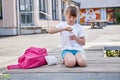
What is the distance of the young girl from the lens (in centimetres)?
480

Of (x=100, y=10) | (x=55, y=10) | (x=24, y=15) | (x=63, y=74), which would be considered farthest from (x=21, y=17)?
(x=100, y=10)

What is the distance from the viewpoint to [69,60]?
188 inches

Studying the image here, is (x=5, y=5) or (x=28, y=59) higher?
(x=5, y=5)

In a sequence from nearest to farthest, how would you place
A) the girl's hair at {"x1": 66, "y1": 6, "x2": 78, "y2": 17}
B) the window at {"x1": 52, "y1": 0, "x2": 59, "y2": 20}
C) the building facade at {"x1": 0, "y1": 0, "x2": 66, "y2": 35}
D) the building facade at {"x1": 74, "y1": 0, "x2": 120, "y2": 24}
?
1. the girl's hair at {"x1": 66, "y1": 6, "x2": 78, "y2": 17}
2. the building facade at {"x1": 0, "y1": 0, "x2": 66, "y2": 35}
3. the window at {"x1": 52, "y1": 0, "x2": 59, "y2": 20}
4. the building facade at {"x1": 74, "y1": 0, "x2": 120, "y2": 24}

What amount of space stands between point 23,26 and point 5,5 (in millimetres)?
2159

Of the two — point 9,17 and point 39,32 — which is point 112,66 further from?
point 39,32

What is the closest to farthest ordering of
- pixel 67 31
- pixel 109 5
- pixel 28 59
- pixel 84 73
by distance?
pixel 84 73, pixel 28 59, pixel 67 31, pixel 109 5

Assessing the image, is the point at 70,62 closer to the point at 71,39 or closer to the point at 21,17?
the point at 71,39

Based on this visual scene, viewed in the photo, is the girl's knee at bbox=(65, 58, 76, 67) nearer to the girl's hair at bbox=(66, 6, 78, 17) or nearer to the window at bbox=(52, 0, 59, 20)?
the girl's hair at bbox=(66, 6, 78, 17)

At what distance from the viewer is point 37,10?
2770 cm

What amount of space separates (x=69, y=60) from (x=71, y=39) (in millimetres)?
402

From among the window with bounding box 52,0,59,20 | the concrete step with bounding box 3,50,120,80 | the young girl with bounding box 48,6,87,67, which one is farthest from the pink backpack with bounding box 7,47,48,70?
the window with bounding box 52,0,59,20

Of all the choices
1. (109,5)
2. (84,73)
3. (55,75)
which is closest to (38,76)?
(55,75)

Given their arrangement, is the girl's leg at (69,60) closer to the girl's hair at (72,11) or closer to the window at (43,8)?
the girl's hair at (72,11)
